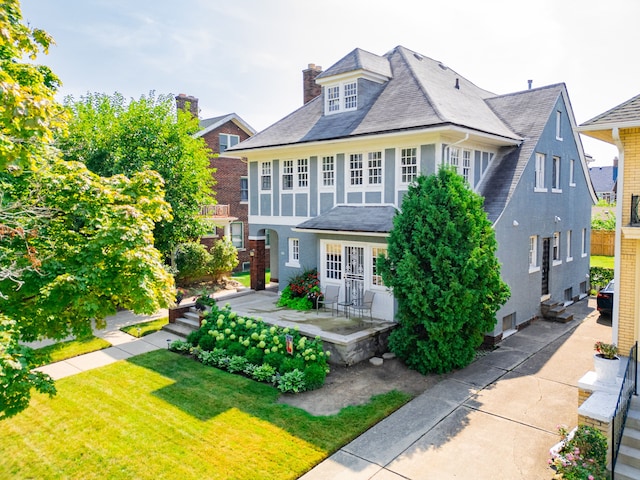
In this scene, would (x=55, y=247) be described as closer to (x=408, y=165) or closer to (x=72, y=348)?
(x=72, y=348)

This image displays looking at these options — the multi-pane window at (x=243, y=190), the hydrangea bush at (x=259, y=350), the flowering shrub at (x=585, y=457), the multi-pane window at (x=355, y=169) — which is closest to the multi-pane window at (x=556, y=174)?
the multi-pane window at (x=355, y=169)

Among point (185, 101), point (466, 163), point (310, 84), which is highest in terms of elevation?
point (185, 101)

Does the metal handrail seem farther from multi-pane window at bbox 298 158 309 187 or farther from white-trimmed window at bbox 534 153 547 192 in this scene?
multi-pane window at bbox 298 158 309 187

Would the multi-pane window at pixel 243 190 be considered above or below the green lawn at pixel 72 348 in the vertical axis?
above

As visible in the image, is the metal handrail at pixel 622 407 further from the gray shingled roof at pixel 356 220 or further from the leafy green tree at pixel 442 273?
the gray shingled roof at pixel 356 220

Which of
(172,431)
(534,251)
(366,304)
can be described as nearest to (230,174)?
(366,304)
